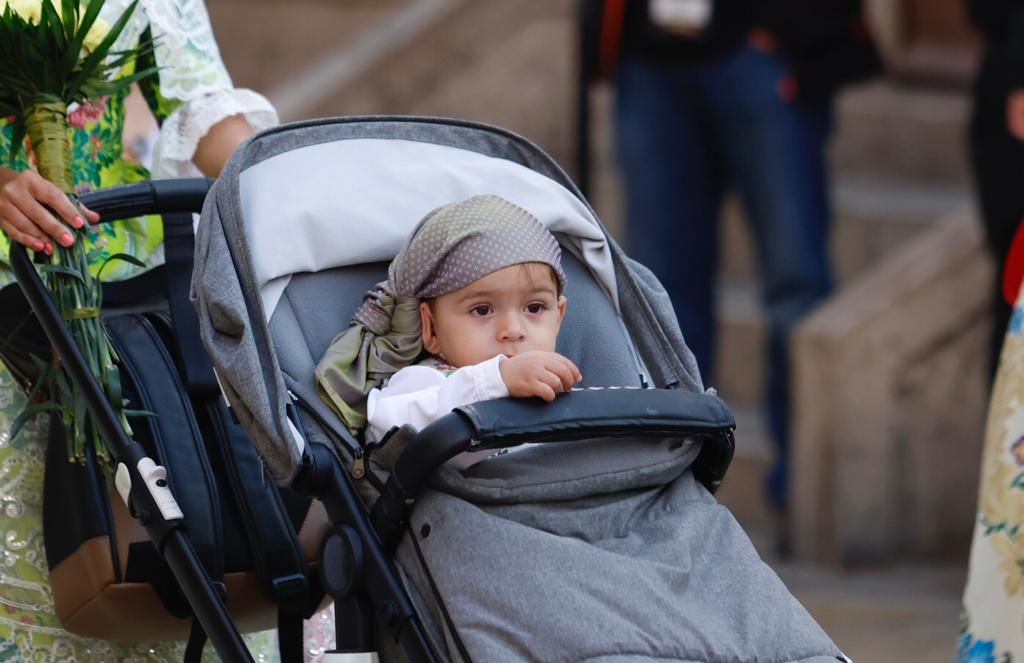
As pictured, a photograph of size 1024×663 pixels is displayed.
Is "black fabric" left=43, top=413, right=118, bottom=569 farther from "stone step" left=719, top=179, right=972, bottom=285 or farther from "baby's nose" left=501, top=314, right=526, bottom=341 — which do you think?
"stone step" left=719, top=179, right=972, bottom=285

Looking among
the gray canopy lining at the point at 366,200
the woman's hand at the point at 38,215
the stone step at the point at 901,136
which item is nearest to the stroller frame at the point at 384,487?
the woman's hand at the point at 38,215

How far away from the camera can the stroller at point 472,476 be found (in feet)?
8.61

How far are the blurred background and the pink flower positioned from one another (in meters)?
0.48

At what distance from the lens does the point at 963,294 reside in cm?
610

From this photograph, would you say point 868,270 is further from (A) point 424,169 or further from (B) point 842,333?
(A) point 424,169

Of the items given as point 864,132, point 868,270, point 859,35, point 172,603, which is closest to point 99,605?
point 172,603

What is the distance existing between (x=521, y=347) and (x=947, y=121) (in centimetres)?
490

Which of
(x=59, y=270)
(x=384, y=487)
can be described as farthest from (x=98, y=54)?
(x=384, y=487)

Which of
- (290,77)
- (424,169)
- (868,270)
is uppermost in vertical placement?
(424,169)

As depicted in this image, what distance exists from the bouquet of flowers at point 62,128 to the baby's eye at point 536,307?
2.12ft

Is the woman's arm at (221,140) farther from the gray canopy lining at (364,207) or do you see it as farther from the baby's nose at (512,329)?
the baby's nose at (512,329)

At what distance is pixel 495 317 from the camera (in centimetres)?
303

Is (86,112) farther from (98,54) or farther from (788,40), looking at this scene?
(788,40)

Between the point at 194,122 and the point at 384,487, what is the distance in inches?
38.6
